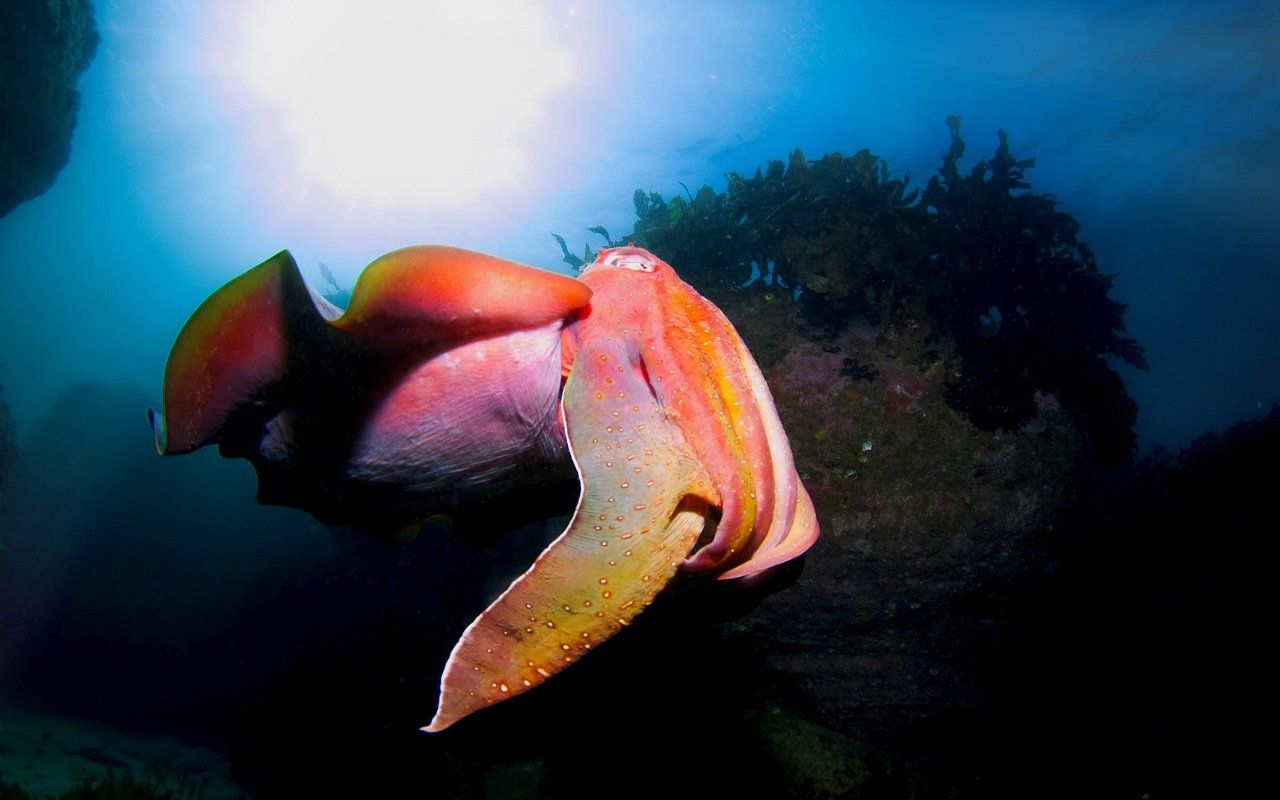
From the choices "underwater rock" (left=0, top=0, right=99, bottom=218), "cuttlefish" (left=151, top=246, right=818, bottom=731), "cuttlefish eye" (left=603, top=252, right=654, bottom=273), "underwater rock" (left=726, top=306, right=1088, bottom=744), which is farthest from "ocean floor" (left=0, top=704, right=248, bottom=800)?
"underwater rock" (left=0, top=0, right=99, bottom=218)

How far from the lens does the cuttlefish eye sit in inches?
71.5

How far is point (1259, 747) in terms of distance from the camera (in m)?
5.80

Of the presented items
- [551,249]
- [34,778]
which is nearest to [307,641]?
[34,778]

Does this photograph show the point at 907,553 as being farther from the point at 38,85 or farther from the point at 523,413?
the point at 38,85

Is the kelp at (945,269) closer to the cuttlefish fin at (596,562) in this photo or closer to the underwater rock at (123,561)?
the cuttlefish fin at (596,562)

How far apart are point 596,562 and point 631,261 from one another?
3.58ft

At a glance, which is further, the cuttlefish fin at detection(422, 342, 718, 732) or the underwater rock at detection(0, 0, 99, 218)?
the underwater rock at detection(0, 0, 99, 218)

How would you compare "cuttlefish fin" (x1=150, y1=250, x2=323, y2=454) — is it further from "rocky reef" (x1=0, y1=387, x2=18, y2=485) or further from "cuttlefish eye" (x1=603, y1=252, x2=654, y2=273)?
"rocky reef" (x1=0, y1=387, x2=18, y2=485)

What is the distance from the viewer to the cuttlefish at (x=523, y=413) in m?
1.17

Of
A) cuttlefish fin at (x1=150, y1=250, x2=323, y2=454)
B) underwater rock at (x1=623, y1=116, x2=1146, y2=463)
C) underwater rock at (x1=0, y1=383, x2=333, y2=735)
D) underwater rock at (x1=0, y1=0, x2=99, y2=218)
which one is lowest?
underwater rock at (x1=0, y1=383, x2=333, y2=735)

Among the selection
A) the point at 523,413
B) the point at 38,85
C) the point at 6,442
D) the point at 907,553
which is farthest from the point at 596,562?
the point at 6,442

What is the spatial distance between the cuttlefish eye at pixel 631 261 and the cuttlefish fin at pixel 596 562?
0.66 m

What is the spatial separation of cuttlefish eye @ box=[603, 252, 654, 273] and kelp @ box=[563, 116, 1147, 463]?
188 inches

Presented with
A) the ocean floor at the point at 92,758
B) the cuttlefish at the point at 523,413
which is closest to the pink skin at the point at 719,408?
the cuttlefish at the point at 523,413
